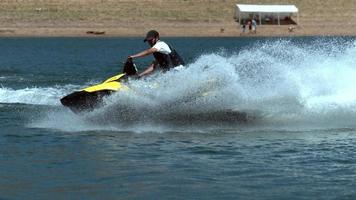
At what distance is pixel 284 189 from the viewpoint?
1162cm

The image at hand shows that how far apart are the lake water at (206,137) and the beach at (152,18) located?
5627 centimetres

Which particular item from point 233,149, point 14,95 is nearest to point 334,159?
point 233,149

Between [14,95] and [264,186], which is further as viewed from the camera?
[14,95]

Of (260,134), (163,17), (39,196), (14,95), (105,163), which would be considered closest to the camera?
(39,196)

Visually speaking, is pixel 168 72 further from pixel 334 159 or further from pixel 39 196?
pixel 39 196

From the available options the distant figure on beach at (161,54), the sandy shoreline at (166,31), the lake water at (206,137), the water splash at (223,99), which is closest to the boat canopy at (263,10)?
the sandy shoreline at (166,31)

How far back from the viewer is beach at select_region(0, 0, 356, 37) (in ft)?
255

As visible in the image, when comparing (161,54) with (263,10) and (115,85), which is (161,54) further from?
(263,10)

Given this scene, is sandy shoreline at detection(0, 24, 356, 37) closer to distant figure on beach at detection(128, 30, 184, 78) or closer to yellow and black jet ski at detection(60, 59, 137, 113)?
distant figure on beach at detection(128, 30, 184, 78)

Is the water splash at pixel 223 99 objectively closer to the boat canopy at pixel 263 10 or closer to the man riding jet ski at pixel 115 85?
the man riding jet ski at pixel 115 85

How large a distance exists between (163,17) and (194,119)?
212 feet

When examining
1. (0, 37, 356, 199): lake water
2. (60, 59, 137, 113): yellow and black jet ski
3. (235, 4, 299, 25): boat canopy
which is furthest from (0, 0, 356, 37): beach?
(60, 59, 137, 113): yellow and black jet ski

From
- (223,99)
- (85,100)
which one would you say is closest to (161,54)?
(223,99)

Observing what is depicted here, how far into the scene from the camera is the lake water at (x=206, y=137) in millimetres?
11938
